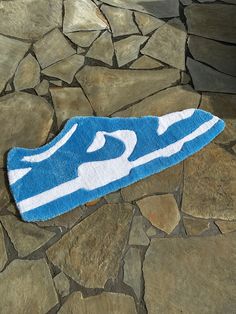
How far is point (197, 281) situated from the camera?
3238mm

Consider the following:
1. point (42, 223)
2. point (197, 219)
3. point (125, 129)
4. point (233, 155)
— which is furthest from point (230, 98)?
point (42, 223)

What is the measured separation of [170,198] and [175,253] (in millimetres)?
500

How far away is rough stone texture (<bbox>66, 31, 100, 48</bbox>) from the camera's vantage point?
15.9ft

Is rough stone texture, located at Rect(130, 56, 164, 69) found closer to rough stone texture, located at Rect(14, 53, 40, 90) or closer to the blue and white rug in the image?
the blue and white rug

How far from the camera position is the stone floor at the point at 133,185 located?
3207mm

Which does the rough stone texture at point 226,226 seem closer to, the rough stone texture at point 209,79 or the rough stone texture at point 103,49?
the rough stone texture at point 209,79

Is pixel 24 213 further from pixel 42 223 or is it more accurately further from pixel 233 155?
pixel 233 155

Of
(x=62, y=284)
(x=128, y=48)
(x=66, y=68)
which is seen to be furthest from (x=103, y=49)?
(x=62, y=284)

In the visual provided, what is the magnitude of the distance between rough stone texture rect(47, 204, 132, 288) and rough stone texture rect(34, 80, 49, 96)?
4.76ft

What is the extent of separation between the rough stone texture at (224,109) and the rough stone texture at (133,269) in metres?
1.36

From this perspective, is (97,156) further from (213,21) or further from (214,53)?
(213,21)

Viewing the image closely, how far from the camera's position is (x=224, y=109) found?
14.0 feet

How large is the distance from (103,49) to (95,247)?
2356 millimetres

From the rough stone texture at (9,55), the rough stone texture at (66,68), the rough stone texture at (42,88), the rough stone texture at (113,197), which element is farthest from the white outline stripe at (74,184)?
the rough stone texture at (9,55)
